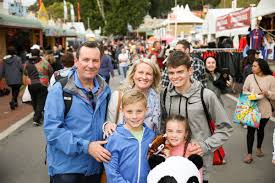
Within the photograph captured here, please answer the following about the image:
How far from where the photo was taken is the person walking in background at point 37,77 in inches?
356

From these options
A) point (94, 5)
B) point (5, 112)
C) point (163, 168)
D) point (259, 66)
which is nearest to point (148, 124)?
point (163, 168)

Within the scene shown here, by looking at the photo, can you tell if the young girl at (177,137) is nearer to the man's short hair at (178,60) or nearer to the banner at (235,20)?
the man's short hair at (178,60)

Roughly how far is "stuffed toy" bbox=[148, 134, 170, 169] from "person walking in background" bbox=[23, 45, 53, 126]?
6894 millimetres

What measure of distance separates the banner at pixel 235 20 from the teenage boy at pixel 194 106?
35.7ft

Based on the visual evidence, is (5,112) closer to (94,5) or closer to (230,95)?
(230,95)

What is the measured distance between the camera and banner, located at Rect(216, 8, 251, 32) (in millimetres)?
13317

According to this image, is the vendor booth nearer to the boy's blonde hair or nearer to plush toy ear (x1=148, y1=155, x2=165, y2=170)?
the boy's blonde hair

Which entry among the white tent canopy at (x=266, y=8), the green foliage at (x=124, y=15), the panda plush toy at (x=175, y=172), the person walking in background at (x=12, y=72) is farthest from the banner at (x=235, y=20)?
the green foliage at (x=124, y=15)

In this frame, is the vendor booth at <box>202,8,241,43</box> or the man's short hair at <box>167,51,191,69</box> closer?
the man's short hair at <box>167,51,191,69</box>

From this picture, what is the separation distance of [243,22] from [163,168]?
12440 mm

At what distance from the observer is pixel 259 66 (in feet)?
19.8

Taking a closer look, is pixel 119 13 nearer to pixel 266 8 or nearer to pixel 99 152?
pixel 266 8

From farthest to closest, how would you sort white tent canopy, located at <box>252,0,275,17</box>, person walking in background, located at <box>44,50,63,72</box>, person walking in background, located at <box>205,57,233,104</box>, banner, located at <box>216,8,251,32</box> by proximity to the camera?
banner, located at <box>216,8,251,32</box>
person walking in background, located at <box>44,50,63,72</box>
white tent canopy, located at <box>252,0,275,17</box>
person walking in background, located at <box>205,57,233,104</box>

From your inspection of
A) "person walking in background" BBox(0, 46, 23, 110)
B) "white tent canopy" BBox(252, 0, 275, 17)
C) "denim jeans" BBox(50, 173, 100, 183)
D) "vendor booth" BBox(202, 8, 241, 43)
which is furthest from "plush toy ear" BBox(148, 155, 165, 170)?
"vendor booth" BBox(202, 8, 241, 43)
